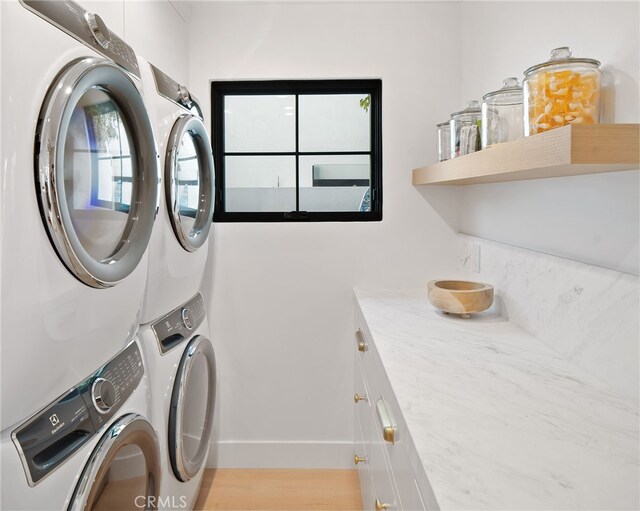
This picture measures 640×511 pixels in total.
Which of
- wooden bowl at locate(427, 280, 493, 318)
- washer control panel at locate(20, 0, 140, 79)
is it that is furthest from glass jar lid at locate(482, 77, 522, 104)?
washer control panel at locate(20, 0, 140, 79)

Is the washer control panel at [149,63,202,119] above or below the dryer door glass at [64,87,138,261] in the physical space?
above

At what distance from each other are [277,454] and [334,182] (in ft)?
4.62

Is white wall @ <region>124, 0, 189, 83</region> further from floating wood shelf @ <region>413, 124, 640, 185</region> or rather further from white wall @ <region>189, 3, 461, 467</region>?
floating wood shelf @ <region>413, 124, 640, 185</region>

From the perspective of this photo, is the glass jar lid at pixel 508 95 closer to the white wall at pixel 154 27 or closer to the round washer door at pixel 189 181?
the round washer door at pixel 189 181

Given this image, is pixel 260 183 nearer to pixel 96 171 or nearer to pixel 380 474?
pixel 96 171

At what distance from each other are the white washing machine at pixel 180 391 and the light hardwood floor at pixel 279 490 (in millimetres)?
252

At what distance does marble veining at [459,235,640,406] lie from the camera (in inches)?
43.8

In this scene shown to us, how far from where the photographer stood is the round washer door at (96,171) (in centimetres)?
87

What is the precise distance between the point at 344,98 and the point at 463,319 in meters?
1.29

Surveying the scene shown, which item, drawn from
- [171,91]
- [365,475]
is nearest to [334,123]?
[171,91]

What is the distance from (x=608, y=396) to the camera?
1.12 m

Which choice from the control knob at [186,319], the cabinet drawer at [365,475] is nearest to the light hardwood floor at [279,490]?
the cabinet drawer at [365,475]

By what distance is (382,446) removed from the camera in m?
1.35

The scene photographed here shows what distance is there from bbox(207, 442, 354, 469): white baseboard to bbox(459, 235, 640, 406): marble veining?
118 centimetres
